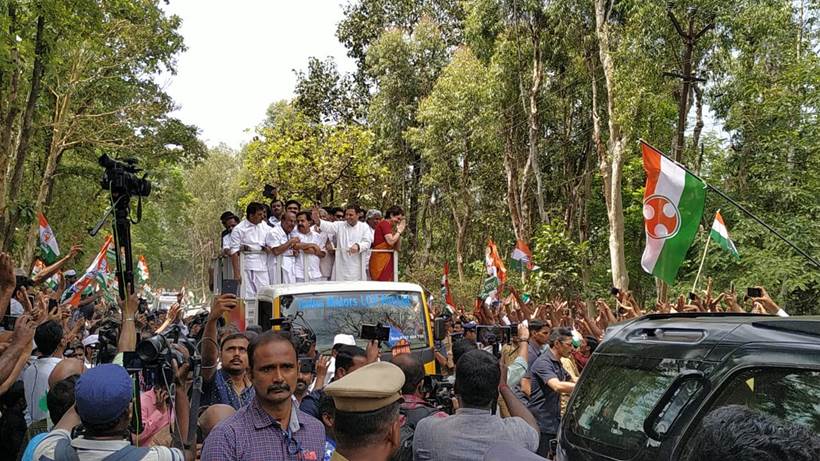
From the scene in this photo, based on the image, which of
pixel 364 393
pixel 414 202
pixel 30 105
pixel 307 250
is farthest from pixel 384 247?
pixel 414 202

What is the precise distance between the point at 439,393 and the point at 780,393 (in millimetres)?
2790

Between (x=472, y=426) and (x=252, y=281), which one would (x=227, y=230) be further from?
(x=472, y=426)

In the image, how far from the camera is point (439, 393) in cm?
549

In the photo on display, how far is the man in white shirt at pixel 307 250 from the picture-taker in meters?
11.0

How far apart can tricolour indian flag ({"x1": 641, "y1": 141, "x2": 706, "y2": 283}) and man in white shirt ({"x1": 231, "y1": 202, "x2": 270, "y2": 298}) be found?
4.78 m

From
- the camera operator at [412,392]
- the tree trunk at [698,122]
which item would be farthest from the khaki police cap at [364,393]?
the tree trunk at [698,122]

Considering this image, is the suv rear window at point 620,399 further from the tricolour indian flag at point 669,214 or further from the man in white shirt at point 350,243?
the man in white shirt at point 350,243

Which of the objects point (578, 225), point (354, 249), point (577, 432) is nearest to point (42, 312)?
point (577, 432)

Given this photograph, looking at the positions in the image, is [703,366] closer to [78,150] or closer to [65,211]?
[78,150]

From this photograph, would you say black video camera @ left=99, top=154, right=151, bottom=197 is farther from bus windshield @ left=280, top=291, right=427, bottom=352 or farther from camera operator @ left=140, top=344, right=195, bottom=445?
bus windshield @ left=280, top=291, right=427, bottom=352

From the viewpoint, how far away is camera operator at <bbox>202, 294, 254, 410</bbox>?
15.8ft

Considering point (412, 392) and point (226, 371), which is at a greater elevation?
point (226, 371)

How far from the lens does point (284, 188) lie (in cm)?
2827

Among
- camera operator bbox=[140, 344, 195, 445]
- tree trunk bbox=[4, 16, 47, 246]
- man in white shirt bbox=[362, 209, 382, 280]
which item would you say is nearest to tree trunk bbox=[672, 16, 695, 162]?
man in white shirt bbox=[362, 209, 382, 280]
